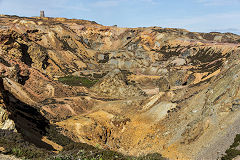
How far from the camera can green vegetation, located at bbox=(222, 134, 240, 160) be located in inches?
858

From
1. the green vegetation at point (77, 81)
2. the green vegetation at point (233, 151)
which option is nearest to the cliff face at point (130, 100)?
the green vegetation at point (233, 151)

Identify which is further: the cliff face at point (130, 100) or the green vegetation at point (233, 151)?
the cliff face at point (130, 100)

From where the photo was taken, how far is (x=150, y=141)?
33625mm

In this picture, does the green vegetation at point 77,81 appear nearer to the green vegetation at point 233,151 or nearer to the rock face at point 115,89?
the rock face at point 115,89

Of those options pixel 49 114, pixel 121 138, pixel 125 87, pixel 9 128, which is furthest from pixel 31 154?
pixel 125 87

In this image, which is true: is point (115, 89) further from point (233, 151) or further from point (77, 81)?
point (233, 151)

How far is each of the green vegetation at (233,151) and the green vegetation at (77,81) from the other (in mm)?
57919

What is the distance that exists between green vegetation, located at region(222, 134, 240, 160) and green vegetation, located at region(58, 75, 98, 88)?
57.9 meters

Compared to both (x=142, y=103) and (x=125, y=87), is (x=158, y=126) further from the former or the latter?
(x=125, y=87)

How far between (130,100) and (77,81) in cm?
3813

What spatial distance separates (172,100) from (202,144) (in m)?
15.1

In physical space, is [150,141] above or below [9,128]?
below

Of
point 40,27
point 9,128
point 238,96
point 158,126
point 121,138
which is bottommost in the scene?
point 121,138

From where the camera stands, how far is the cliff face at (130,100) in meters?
29.5
